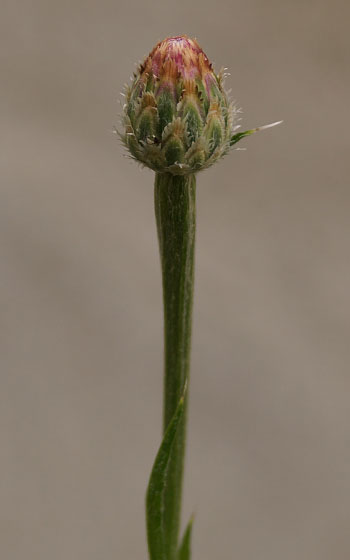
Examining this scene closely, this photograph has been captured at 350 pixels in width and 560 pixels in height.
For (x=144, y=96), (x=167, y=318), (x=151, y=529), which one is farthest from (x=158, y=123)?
(x=151, y=529)

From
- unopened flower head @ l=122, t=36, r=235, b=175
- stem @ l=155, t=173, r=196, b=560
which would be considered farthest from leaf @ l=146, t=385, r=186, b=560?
unopened flower head @ l=122, t=36, r=235, b=175

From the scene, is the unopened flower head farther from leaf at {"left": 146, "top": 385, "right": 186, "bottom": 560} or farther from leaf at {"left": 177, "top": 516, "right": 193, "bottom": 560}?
leaf at {"left": 177, "top": 516, "right": 193, "bottom": 560}

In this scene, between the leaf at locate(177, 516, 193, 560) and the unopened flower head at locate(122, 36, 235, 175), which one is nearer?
the unopened flower head at locate(122, 36, 235, 175)

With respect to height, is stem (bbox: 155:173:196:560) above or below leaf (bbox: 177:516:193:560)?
above

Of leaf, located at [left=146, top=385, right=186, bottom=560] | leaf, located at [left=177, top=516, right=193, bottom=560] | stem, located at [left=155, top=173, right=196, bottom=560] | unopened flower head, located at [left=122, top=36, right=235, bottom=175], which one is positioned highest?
unopened flower head, located at [left=122, top=36, right=235, bottom=175]

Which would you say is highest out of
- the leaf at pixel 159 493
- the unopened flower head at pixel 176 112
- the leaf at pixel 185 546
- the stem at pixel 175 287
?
the unopened flower head at pixel 176 112

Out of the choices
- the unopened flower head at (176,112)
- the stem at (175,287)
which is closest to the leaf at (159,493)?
the stem at (175,287)

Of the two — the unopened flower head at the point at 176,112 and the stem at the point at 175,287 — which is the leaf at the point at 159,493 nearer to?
the stem at the point at 175,287
